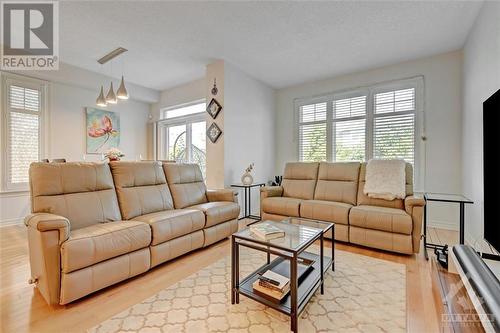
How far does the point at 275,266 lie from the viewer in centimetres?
182

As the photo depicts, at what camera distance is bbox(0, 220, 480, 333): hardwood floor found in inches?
→ 57.4

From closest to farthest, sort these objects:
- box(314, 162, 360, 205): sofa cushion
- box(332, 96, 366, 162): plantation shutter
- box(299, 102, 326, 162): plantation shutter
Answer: box(314, 162, 360, 205): sofa cushion < box(332, 96, 366, 162): plantation shutter < box(299, 102, 326, 162): plantation shutter

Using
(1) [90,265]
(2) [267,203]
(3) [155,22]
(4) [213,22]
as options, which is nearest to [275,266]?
(1) [90,265]

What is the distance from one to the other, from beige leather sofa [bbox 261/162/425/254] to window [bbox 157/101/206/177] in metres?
2.09

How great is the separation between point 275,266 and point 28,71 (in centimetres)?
491

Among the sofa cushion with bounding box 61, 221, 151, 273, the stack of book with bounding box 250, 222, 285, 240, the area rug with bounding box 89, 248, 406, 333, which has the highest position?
the stack of book with bounding box 250, 222, 285, 240

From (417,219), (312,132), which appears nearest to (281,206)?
(417,219)

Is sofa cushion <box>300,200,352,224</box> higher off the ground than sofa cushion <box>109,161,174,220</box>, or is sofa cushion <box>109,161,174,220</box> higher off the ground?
sofa cushion <box>109,161,174,220</box>

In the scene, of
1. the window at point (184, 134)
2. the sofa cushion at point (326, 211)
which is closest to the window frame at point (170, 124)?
the window at point (184, 134)

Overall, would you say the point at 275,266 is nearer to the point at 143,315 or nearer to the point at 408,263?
the point at 143,315

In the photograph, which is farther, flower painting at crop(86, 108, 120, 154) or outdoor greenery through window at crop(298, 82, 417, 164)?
flower painting at crop(86, 108, 120, 154)

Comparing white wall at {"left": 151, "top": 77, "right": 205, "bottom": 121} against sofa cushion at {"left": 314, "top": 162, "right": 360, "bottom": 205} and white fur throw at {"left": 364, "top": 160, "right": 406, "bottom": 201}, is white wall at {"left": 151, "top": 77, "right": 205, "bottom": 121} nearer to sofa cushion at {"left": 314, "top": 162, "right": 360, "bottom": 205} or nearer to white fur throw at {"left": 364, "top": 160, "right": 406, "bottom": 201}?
sofa cushion at {"left": 314, "top": 162, "right": 360, "bottom": 205}

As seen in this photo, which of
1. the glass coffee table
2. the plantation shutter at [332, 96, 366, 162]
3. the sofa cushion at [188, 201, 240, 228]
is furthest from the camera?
the plantation shutter at [332, 96, 366, 162]

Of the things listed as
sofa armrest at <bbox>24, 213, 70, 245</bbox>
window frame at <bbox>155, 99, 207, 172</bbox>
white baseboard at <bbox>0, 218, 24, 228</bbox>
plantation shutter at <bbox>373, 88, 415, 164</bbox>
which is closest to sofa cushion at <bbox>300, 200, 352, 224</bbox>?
plantation shutter at <bbox>373, 88, 415, 164</bbox>
